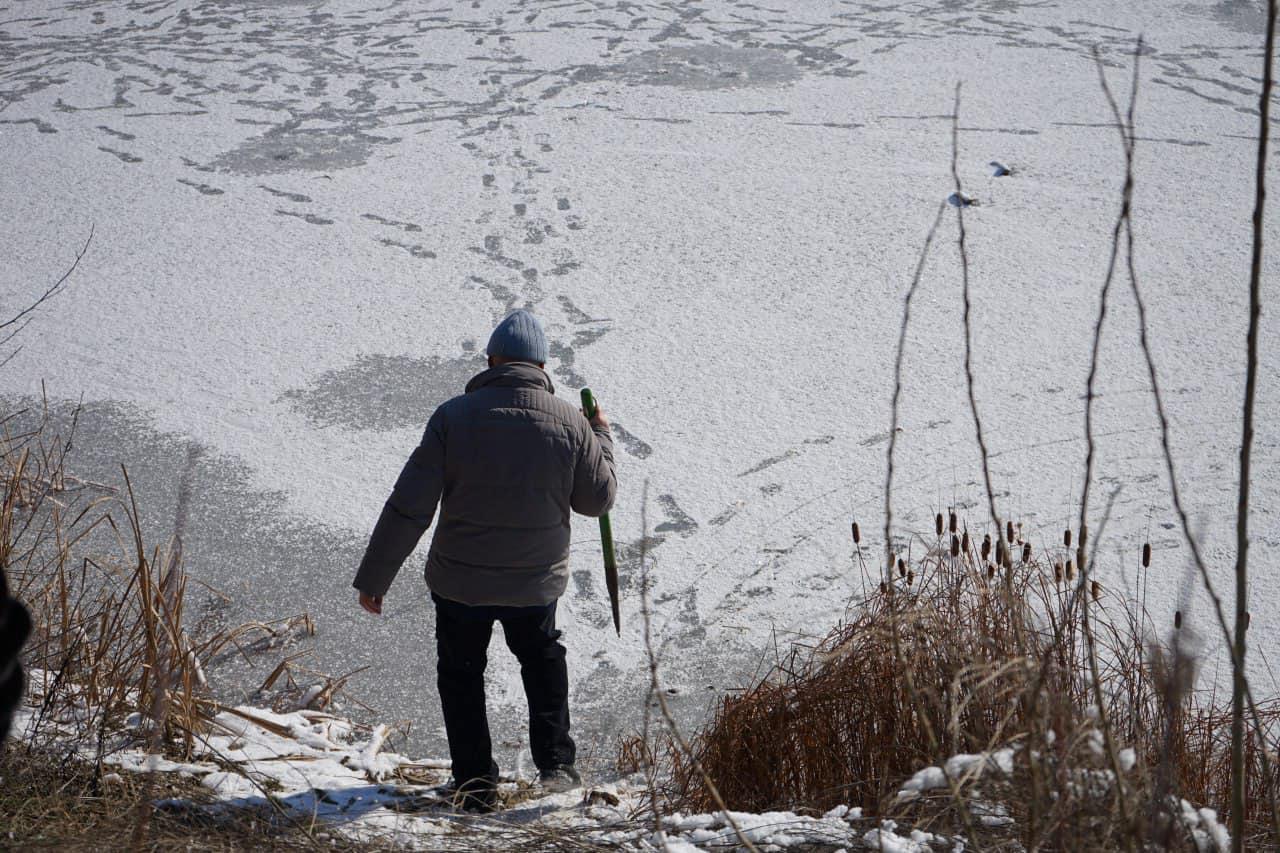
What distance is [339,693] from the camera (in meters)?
3.15

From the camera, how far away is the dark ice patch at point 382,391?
4480 millimetres

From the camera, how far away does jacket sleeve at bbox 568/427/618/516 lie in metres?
2.58

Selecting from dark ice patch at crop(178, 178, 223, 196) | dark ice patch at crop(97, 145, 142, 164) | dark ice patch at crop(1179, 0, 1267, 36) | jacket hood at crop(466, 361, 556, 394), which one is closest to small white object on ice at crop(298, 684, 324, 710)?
jacket hood at crop(466, 361, 556, 394)

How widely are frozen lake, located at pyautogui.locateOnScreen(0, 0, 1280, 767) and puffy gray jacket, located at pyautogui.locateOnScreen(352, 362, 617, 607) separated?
0.66 meters

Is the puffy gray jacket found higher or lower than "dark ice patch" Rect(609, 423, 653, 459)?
higher

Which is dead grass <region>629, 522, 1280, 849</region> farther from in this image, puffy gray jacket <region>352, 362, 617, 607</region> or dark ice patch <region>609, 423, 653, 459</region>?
dark ice patch <region>609, 423, 653, 459</region>

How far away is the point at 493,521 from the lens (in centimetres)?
251

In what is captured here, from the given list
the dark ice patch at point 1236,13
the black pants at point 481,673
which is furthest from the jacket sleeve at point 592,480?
the dark ice patch at point 1236,13

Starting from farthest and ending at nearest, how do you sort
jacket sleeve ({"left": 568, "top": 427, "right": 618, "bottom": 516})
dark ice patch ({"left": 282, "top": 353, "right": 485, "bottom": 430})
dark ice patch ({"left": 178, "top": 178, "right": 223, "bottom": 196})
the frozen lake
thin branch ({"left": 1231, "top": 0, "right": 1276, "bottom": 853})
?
dark ice patch ({"left": 178, "top": 178, "right": 223, "bottom": 196}) < dark ice patch ({"left": 282, "top": 353, "right": 485, "bottom": 430}) < the frozen lake < jacket sleeve ({"left": 568, "top": 427, "right": 618, "bottom": 516}) < thin branch ({"left": 1231, "top": 0, "right": 1276, "bottom": 853})

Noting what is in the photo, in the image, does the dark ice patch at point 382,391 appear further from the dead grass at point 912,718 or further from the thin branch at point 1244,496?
the thin branch at point 1244,496

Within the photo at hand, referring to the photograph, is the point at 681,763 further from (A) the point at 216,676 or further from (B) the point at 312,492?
(B) the point at 312,492

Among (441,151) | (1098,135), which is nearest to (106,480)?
(441,151)

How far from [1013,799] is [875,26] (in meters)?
7.69

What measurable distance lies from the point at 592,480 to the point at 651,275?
120 inches
